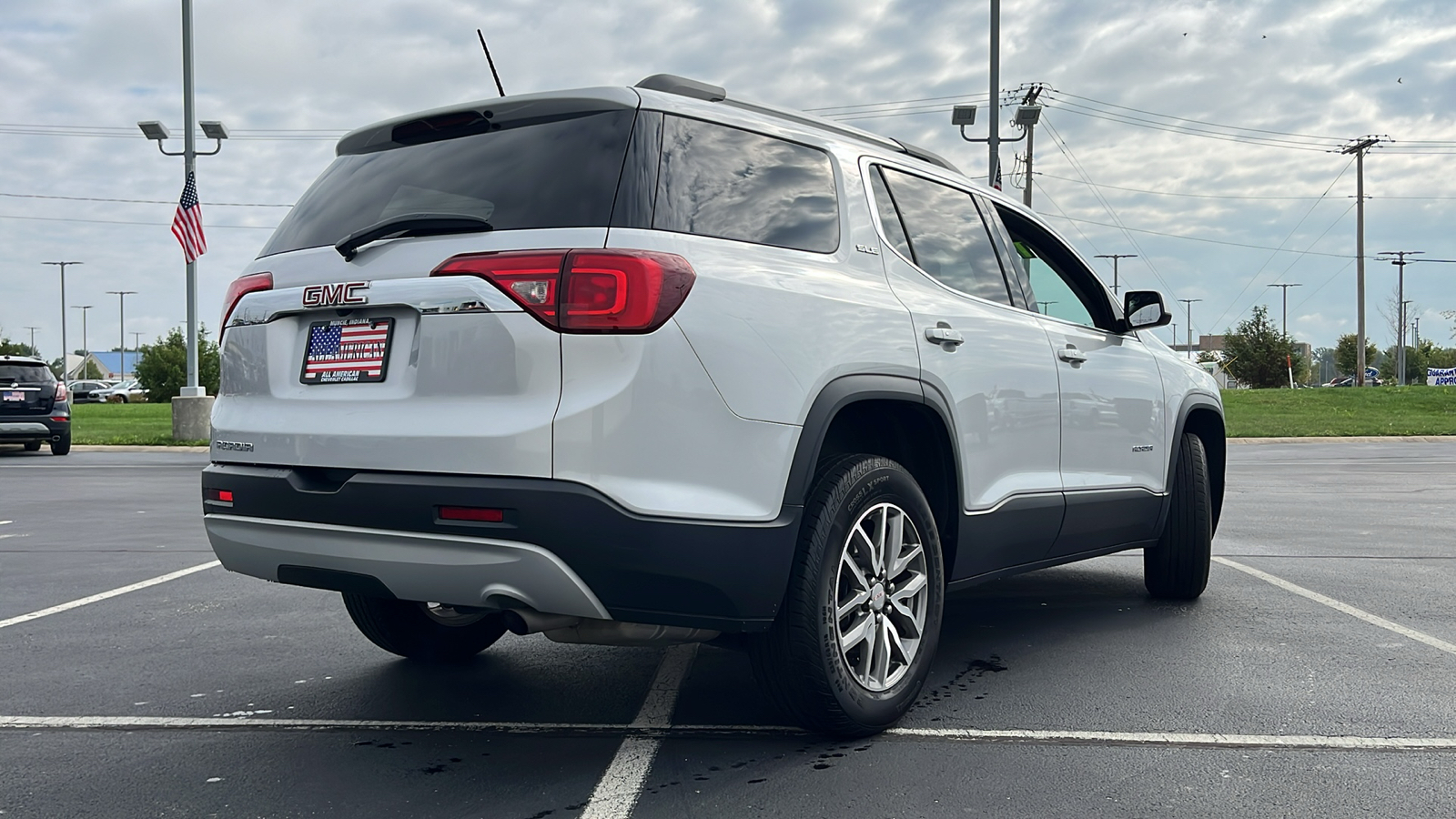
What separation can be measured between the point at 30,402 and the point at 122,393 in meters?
71.4

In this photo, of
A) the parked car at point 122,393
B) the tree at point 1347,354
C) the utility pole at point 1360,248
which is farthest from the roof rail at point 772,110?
the tree at point 1347,354

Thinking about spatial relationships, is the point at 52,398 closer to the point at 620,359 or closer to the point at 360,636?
the point at 360,636

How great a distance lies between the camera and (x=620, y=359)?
3082 mm

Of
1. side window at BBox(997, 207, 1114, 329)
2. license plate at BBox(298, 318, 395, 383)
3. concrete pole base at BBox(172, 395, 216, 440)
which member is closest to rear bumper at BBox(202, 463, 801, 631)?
license plate at BBox(298, 318, 395, 383)

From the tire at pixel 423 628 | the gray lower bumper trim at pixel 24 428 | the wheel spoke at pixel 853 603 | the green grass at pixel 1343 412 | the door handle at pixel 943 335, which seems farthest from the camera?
the green grass at pixel 1343 412

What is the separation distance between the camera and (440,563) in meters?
3.16

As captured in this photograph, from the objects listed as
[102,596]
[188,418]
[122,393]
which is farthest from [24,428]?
[122,393]

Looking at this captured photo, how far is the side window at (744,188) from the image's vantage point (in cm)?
337

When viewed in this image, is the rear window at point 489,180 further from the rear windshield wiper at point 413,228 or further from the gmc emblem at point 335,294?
the gmc emblem at point 335,294

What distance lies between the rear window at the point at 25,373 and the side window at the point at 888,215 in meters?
Result: 18.4

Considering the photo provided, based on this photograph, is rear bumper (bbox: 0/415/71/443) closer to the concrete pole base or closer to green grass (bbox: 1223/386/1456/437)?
the concrete pole base

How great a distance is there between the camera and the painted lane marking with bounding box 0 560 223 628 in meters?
5.58

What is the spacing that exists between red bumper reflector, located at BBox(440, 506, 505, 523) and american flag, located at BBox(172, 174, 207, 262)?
68.7 ft

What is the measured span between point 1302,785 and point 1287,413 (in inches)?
1312
